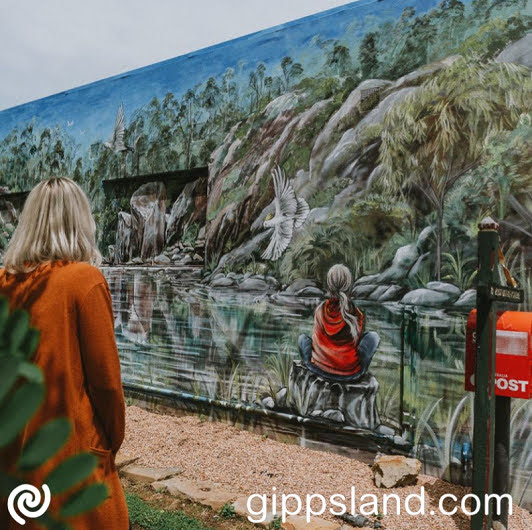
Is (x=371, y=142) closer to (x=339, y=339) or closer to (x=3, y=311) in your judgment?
(x=339, y=339)

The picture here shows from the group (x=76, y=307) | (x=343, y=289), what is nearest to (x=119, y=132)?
(x=343, y=289)

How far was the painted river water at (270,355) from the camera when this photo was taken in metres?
4.39

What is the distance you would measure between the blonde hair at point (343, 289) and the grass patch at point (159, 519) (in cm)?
212

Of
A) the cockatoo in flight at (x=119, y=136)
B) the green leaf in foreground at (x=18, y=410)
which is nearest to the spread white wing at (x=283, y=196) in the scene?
the cockatoo in flight at (x=119, y=136)

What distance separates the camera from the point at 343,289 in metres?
5.08

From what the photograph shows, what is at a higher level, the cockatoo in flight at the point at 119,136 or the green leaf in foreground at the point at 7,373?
the cockatoo in flight at the point at 119,136

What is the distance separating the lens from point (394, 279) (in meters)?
4.78

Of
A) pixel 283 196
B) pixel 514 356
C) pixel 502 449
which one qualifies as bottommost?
pixel 502 449

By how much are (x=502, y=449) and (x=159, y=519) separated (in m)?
2.34

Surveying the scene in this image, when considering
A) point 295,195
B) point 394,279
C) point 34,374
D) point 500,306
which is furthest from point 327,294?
point 34,374

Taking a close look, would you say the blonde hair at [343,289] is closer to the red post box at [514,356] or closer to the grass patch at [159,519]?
the red post box at [514,356]

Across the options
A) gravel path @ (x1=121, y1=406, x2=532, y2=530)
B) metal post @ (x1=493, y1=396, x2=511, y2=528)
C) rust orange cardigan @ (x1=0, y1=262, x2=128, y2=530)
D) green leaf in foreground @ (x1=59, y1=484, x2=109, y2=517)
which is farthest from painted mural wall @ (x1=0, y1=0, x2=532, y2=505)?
green leaf in foreground @ (x1=59, y1=484, x2=109, y2=517)

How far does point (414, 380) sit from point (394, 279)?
88 centimetres

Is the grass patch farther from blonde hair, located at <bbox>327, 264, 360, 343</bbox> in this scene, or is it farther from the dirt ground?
blonde hair, located at <bbox>327, 264, 360, 343</bbox>
